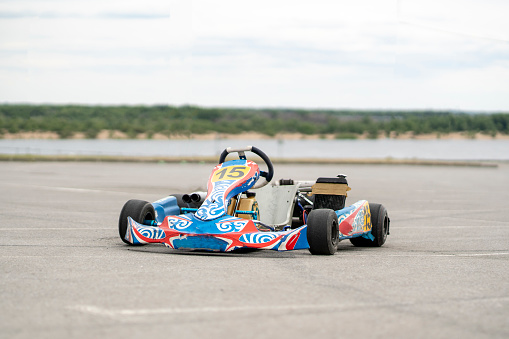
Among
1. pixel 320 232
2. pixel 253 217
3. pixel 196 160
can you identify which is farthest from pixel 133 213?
pixel 196 160

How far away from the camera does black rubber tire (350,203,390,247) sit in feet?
35.2

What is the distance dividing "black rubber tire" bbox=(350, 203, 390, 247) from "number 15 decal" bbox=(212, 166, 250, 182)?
2.10m

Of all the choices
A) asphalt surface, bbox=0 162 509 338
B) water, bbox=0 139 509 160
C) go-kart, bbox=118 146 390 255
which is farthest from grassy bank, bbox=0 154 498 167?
go-kart, bbox=118 146 390 255

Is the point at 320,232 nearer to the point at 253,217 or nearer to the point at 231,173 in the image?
the point at 253,217

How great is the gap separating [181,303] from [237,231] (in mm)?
2833

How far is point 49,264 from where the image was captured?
25.8 ft

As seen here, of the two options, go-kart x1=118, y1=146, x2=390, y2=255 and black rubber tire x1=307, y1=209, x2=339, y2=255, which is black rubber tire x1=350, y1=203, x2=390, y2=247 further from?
black rubber tire x1=307, y1=209, x2=339, y2=255

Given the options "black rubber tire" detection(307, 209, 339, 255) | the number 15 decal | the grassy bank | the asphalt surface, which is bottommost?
the grassy bank

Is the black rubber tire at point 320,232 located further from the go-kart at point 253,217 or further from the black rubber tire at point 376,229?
the black rubber tire at point 376,229

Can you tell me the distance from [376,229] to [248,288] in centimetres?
456

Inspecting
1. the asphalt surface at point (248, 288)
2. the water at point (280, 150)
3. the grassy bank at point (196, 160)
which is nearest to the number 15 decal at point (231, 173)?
the asphalt surface at point (248, 288)

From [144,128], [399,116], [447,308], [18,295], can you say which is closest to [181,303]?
[18,295]

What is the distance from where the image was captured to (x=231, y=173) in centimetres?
996

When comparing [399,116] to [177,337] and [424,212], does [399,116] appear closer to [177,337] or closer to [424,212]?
[424,212]
